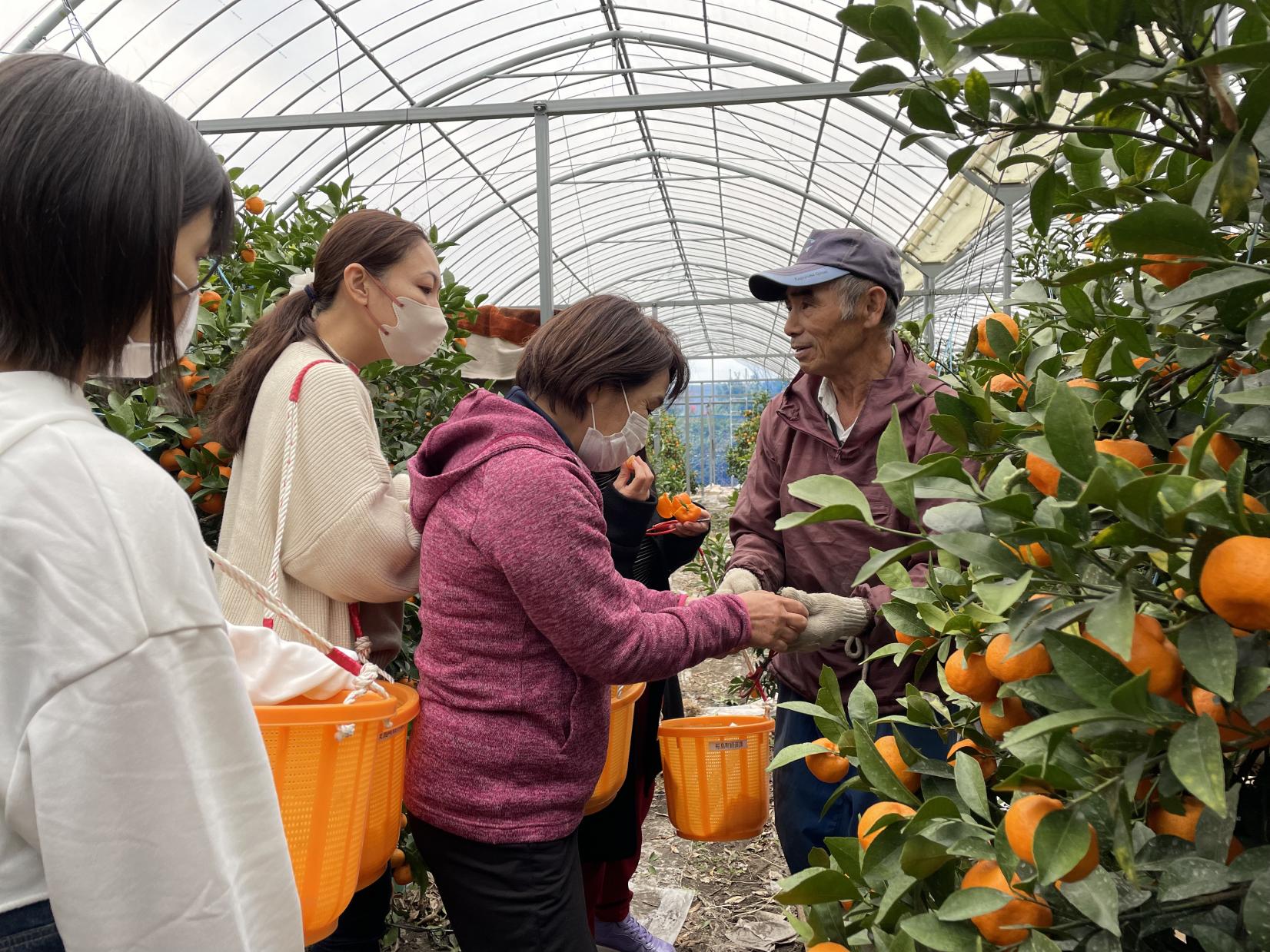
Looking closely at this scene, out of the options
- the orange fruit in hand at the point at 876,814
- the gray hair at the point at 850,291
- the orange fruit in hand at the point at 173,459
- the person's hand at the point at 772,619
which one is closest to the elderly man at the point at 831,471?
the gray hair at the point at 850,291

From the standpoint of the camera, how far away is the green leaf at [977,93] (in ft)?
2.60

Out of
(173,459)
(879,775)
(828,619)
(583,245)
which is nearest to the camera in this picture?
(879,775)

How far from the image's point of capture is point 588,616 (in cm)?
174

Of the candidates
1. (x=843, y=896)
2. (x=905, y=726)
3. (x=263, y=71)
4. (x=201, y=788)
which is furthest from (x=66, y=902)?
(x=263, y=71)

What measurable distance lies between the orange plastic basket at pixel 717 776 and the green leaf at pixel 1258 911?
193 centimetres

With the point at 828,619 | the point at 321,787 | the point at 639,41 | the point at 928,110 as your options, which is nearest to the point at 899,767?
the point at 928,110

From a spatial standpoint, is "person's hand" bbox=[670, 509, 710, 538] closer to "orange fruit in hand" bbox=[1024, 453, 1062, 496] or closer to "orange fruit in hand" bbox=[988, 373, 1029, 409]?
"orange fruit in hand" bbox=[988, 373, 1029, 409]

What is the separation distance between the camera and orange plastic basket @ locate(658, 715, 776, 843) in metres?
2.56

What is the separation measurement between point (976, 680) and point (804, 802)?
160 cm

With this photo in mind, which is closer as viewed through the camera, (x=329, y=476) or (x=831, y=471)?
(x=329, y=476)

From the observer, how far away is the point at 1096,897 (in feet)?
2.21

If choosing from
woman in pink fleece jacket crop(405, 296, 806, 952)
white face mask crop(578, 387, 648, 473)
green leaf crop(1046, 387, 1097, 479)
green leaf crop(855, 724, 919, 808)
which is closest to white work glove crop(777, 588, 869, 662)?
woman in pink fleece jacket crop(405, 296, 806, 952)

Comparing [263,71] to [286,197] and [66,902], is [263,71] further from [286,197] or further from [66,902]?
[66,902]

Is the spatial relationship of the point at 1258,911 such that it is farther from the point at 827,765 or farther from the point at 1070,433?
the point at 827,765
